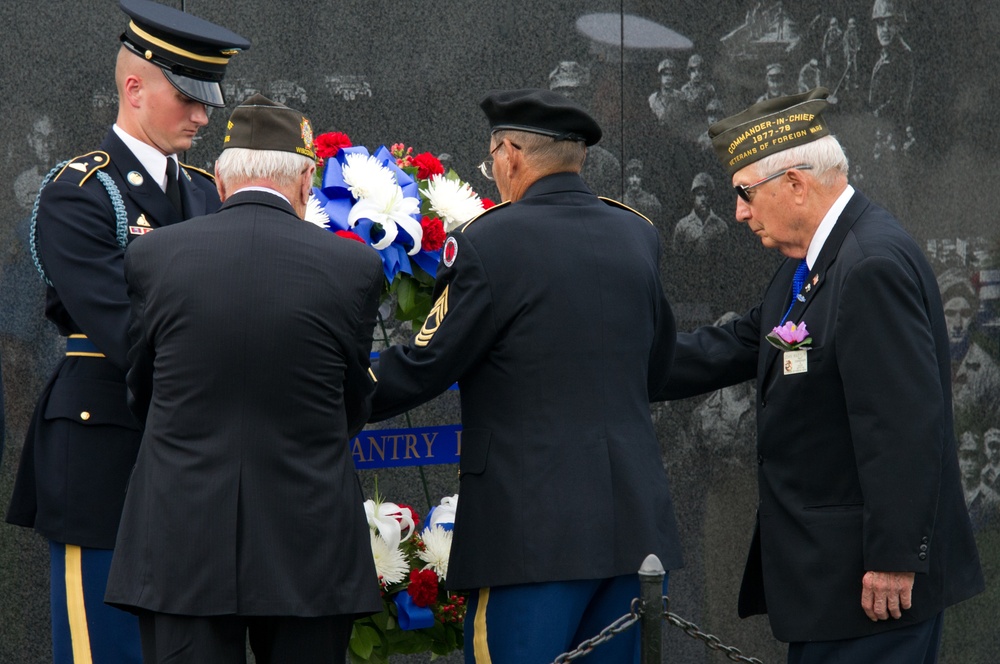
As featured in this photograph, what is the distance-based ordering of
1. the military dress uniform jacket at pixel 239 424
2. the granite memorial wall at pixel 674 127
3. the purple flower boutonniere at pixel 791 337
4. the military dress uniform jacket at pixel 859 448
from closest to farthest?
the military dress uniform jacket at pixel 239 424
the military dress uniform jacket at pixel 859 448
the purple flower boutonniere at pixel 791 337
the granite memorial wall at pixel 674 127

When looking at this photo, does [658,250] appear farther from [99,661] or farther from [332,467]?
[99,661]

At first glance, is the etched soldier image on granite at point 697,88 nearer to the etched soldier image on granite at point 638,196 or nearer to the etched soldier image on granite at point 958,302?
the etched soldier image on granite at point 638,196

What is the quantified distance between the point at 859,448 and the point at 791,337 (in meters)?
0.35

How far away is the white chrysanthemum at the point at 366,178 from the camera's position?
360cm

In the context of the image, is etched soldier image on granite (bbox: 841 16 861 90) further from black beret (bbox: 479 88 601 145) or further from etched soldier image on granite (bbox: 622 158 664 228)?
black beret (bbox: 479 88 601 145)

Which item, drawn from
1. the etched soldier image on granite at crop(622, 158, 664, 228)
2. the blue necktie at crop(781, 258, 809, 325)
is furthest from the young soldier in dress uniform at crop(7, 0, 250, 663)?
the etched soldier image on granite at crop(622, 158, 664, 228)

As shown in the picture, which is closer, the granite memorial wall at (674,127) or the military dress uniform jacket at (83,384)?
the military dress uniform jacket at (83,384)

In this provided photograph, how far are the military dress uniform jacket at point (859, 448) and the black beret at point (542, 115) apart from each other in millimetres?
722

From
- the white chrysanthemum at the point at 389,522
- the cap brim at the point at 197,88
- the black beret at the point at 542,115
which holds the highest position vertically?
the cap brim at the point at 197,88

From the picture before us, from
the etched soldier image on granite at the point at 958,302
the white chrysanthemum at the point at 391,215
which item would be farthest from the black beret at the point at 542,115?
the etched soldier image on granite at the point at 958,302

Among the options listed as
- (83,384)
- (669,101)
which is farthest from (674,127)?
(83,384)

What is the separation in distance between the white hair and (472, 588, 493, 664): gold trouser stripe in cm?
115

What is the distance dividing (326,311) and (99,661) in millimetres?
1213

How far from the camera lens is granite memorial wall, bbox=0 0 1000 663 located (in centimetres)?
488
